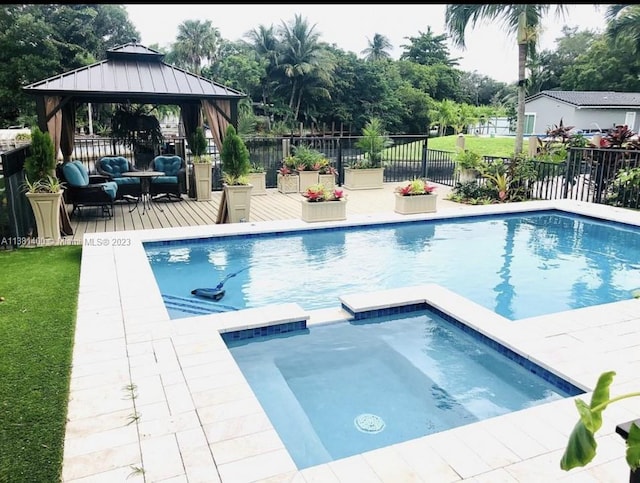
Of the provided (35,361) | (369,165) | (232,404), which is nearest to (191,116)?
(369,165)

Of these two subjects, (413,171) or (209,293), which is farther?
(413,171)

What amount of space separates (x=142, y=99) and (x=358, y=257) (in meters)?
6.24

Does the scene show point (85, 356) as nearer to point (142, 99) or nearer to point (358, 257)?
point (358, 257)

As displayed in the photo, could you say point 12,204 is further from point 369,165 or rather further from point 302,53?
point 302,53

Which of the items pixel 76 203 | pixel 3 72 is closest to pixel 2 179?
pixel 76 203

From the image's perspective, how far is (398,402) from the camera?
12.2 ft

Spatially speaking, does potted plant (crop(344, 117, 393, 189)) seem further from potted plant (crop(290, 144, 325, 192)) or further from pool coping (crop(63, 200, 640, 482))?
pool coping (crop(63, 200, 640, 482))

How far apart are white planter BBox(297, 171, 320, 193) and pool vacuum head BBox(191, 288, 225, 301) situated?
6817mm

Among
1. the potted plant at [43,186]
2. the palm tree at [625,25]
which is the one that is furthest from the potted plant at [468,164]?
the palm tree at [625,25]

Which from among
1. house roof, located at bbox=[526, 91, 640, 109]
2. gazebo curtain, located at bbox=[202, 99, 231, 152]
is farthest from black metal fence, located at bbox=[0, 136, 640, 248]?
house roof, located at bbox=[526, 91, 640, 109]

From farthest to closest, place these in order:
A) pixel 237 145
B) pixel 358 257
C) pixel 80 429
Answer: pixel 237 145 → pixel 358 257 → pixel 80 429

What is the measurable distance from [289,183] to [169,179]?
305cm

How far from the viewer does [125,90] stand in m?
9.27

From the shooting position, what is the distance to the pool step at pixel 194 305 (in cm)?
553
